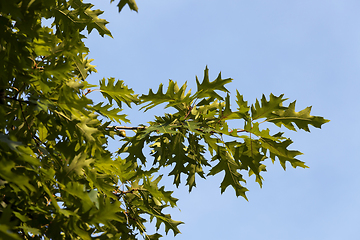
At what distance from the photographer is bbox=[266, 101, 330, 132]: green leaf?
3.18 meters

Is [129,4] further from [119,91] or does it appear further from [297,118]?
[297,118]

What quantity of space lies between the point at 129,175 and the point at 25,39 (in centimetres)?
156

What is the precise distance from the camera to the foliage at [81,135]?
218 centimetres

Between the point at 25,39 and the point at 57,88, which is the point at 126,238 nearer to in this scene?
the point at 57,88

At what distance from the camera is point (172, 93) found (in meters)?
3.20

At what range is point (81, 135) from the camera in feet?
8.54

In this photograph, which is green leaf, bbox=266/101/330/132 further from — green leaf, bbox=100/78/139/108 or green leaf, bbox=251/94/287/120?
green leaf, bbox=100/78/139/108

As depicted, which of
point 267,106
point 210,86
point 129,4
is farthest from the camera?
point 210,86

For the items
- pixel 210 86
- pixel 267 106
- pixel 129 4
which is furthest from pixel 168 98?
pixel 129 4

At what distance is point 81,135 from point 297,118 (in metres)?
2.09

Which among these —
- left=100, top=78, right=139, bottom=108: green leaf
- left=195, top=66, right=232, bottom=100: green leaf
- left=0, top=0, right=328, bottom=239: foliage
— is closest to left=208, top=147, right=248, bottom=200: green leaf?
left=0, top=0, right=328, bottom=239: foliage

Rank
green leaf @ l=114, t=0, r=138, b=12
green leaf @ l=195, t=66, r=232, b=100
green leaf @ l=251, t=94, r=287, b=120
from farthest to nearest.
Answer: green leaf @ l=195, t=66, r=232, b=100, green leaf @ l=251, t=94, r=287, b=120, green leaf @ l=114, t=0, r=138, b=12

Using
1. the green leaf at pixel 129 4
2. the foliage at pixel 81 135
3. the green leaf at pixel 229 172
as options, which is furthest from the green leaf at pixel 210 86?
the green leaf at pixel 129 4

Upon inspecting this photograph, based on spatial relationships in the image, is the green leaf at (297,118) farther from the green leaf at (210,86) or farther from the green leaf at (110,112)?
the green leaf at (110,112)
